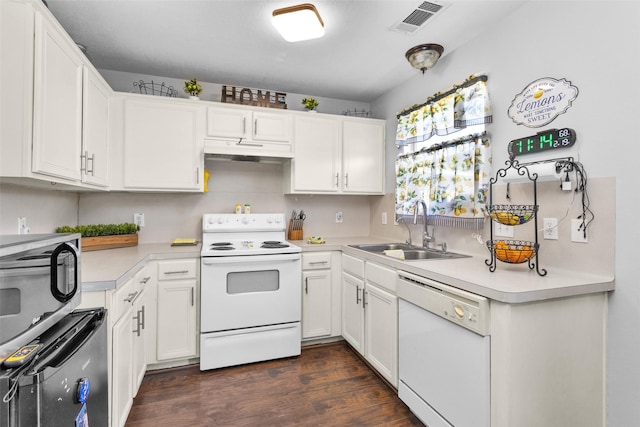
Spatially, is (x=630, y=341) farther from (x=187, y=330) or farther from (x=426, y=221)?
(x=187, y=330)

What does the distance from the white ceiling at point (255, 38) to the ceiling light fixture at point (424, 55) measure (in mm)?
52

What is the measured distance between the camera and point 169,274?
7.73 ft

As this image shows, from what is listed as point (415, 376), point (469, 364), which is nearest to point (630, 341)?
point (469, 364)

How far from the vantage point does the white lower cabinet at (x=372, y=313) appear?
6.79 ft

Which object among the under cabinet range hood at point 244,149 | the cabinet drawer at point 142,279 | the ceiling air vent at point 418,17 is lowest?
the cabinet drawer at point 142,279

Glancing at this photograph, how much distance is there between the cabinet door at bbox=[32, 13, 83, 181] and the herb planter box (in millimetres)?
739

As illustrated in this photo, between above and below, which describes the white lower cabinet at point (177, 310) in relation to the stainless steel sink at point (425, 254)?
below

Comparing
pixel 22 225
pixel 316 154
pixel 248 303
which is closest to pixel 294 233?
pixel 316 154

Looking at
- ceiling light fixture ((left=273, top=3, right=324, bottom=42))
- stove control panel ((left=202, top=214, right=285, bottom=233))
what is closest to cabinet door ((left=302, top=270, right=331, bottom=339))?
stove control panel ((left=202, top=214, right=285, bottom=233))

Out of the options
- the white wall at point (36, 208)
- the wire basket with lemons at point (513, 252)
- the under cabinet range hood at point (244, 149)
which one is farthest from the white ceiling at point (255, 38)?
the wire basket with lemons at point (513, 252)

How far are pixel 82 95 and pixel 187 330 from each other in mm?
1713

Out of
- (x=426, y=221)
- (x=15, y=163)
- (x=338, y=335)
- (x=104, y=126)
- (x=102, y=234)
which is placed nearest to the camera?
(x=15, y=163)

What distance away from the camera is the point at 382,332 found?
218 centimetres

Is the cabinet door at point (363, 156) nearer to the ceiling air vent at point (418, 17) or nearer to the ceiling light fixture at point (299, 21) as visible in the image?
the ceiling air vent at point (418, 17)
